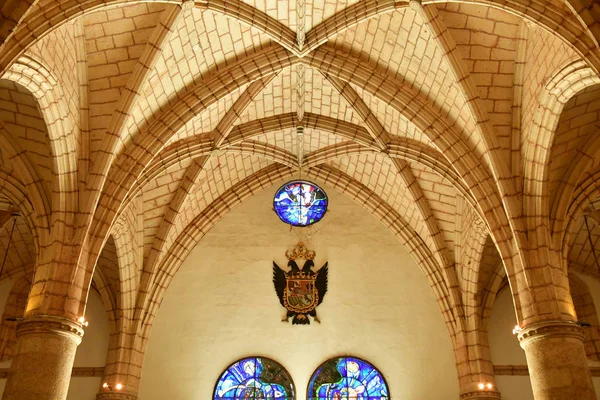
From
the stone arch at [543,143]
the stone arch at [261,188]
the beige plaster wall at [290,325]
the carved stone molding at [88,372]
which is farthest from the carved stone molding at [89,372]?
the stone arch at [543,143]

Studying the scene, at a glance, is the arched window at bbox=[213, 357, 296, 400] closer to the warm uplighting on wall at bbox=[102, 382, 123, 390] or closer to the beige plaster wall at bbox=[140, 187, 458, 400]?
the beige plaster wall at bbox=[140, 187, 458, 400]

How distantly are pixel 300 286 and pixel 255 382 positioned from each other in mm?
2329

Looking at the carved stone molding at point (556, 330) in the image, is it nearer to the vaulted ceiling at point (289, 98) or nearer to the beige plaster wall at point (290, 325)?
the vaulted ceiling at point (289, 98)

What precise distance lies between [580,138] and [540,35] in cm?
203

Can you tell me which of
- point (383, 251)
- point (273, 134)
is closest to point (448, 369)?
point (383, 251)

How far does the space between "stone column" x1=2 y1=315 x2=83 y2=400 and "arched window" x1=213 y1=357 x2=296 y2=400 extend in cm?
546

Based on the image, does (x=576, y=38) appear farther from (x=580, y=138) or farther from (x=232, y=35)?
(x=232, y=35)

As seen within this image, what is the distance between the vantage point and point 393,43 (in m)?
12.0

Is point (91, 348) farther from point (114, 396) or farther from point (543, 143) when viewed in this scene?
point (543, 143)

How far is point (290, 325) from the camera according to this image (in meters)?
15.2

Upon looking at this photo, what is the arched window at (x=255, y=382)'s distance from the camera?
48.1 ft

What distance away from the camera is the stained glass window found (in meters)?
14.7

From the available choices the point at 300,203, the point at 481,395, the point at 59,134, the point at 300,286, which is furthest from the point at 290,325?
the point at 59,134

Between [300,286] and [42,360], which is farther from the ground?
[300,286]
